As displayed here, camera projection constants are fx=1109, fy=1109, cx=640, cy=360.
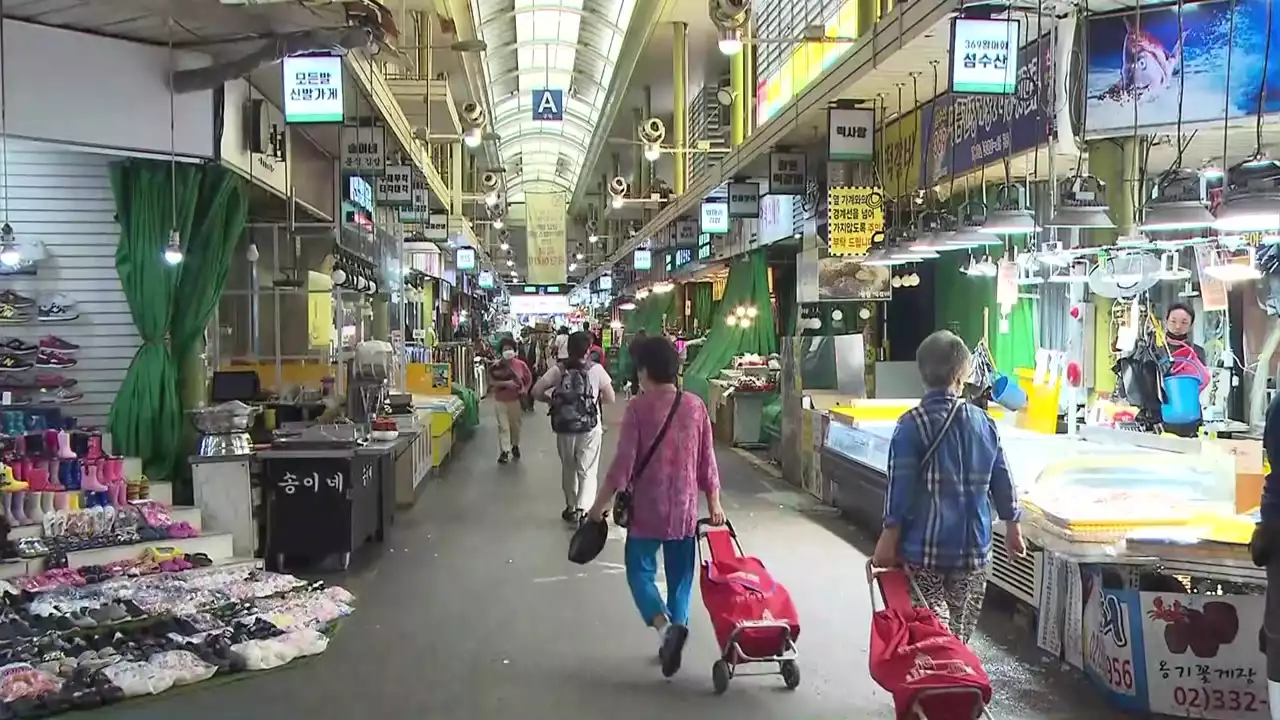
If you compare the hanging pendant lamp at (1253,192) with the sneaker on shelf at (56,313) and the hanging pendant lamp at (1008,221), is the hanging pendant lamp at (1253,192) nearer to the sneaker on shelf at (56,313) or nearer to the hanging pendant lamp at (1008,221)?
the hanging pendant lamp at (1008,221)

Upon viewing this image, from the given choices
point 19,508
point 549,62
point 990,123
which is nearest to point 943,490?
point 990,123

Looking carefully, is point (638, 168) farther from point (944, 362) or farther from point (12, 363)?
point (944, 362)

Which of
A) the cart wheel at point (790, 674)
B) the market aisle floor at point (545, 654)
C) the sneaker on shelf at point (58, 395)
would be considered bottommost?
the market aisle floor at point (545, 654)

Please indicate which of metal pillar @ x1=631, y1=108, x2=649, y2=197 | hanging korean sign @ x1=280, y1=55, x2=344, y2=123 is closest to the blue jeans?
hanging korean sign @ x1=280, y1=55, x2=344, y2=123

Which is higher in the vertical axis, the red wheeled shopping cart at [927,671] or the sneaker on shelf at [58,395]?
the sneaker on shelf at [58,395]

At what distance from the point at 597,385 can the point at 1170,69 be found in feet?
16.0

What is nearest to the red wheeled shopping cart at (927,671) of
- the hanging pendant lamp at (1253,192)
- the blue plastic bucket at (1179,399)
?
the hanging pendant lamp at (1253,192)

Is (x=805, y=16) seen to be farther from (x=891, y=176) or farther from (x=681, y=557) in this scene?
(x=681, y=557)

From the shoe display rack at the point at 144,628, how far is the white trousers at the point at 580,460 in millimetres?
2758

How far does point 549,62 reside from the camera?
91.9 feet

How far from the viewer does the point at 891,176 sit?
1080 cm

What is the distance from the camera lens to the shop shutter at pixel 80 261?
8.57m

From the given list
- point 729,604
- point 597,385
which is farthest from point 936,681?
point 597,385

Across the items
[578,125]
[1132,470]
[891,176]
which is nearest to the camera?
[1132,470]
